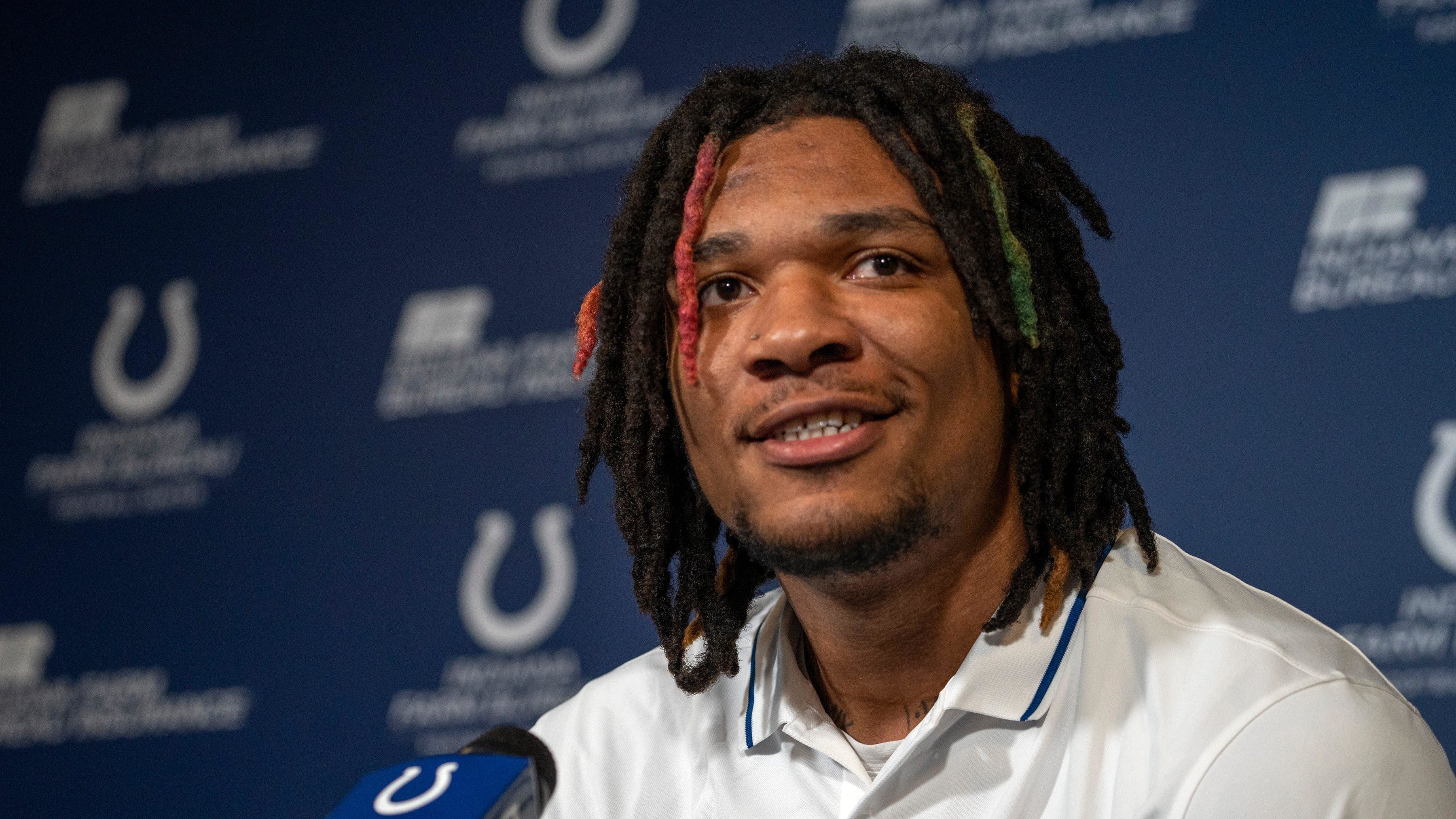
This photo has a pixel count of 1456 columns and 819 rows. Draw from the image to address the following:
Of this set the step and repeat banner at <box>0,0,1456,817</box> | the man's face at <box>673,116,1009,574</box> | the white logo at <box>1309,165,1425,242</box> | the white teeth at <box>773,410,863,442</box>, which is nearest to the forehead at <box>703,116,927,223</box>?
the man's face at <box>673,116,1009,574</box>

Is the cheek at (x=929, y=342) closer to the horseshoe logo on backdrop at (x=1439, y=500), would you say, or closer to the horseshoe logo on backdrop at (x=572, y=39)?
the horseshoe logo on backdrop at (x=1439, y=500)

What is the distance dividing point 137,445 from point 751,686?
2.24 meters

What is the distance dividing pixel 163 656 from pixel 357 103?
4.76 feet

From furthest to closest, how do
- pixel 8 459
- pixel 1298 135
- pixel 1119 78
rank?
pixel 8 459, pixel 1119 78, pixel 1298 135

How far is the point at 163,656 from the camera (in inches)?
122

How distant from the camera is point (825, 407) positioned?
4.38 feet

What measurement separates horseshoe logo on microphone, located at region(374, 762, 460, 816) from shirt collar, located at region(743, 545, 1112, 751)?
62 cm

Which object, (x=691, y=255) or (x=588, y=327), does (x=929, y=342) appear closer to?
(x=691, y=255)

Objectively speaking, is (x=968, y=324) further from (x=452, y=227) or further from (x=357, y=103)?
(x=357, y=103)

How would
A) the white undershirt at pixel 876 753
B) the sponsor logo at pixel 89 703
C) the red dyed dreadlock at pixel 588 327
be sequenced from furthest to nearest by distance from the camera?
the sponsor logo at pixel 89 703 → the red dyed dreadlock at pixel 588 327 → the white undershirt at pixel 876 753

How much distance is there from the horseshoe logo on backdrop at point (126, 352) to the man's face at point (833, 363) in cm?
213

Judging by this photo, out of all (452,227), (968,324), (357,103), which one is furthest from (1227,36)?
(357,103)

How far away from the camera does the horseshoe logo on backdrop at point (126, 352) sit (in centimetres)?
319

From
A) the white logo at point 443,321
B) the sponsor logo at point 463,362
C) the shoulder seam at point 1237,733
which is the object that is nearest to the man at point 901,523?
the shoulder seam at point 1237,733
